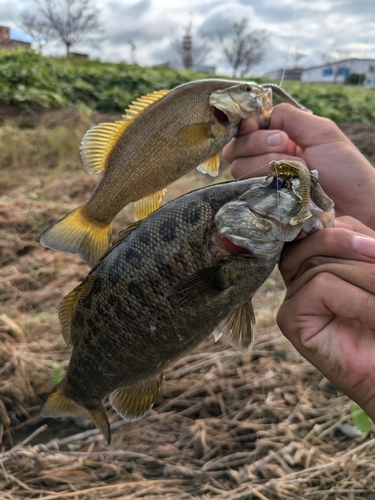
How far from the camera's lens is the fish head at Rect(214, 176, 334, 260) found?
1354 millimetres

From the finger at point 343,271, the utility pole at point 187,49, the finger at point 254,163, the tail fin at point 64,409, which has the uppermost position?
the utility pole at point 187,49

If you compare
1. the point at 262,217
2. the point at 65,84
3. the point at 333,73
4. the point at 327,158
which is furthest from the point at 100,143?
the point at 65,84

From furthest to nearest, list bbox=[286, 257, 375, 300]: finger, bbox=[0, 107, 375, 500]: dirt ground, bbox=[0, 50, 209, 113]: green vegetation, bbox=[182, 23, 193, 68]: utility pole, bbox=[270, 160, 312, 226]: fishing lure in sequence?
bbox=[182, 23, 193, 68]: utility pole → bbox=[0, 50, 209, 113]: green vegetation → bbox=[0, 107, 375, 500]: dirt ground → bbox=[286, 257, 375, 300]: finger → bbox=[270, 160, 312, 226]: fishing lure

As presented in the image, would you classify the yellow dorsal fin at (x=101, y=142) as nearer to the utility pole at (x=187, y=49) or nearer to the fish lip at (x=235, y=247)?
the fish lip at (x=235, y=247)

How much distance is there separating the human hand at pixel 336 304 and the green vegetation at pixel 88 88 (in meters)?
12.3

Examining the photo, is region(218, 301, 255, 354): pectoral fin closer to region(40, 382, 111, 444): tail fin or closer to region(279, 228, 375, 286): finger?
region(279, 228, 375, 286): finger

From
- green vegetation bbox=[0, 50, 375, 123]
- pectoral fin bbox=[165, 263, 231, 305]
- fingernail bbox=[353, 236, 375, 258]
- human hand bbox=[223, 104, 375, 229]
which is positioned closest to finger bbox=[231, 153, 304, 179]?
human hand bbox=[223, 104, 375, 229]

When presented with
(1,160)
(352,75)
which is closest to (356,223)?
(1,160)

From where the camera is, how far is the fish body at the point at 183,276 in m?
1.39

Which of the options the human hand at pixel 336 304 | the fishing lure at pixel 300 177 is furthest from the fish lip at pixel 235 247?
the human hand at pixel 336 304

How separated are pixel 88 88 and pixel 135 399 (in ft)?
49.4

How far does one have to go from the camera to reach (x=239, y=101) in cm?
182

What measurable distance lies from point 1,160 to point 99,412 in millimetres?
8100

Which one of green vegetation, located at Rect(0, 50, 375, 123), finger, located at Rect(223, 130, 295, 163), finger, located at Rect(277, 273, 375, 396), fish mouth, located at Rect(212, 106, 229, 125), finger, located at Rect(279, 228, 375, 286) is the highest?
green vegetation, located at Rect(0, 50, 375, 123)
